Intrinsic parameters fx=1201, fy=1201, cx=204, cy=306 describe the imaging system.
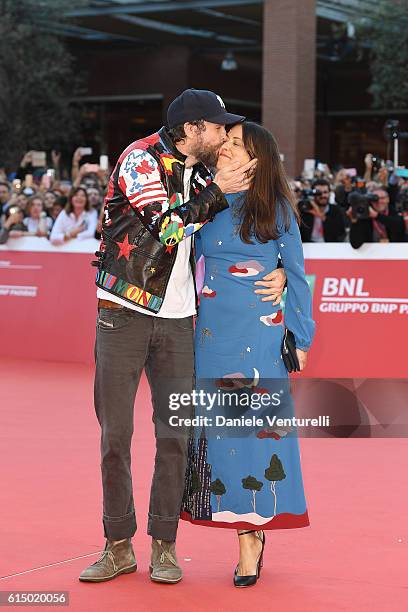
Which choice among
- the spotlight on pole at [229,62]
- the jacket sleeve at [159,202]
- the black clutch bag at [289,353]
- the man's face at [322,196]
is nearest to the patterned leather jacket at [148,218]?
the jacket sleeve at [159,202]

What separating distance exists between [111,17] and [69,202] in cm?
1914

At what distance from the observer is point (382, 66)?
30.3 meters

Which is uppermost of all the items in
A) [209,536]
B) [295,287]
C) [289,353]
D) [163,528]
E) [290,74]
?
[290,74]

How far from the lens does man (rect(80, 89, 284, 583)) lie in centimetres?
479

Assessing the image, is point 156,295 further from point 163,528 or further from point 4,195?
point 4,195

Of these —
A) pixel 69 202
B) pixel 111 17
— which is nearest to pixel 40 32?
pixel 111 17

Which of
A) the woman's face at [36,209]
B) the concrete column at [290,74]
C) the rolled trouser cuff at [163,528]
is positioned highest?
the concrete column at [290,74]

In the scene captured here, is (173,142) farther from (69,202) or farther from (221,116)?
(69,202)

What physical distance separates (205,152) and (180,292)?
0.58m

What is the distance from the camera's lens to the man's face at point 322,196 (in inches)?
499

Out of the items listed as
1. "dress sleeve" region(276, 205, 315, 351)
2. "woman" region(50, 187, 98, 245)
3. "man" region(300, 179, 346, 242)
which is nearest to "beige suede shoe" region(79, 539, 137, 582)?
"dress sleeve" region(276, 205, 315, 351)

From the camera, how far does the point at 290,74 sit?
25328 mm

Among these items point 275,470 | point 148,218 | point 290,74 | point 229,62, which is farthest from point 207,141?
point 229,62

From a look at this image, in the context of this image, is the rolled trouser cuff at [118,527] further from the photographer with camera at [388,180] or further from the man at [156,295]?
the photographer with camera at [388,180]
